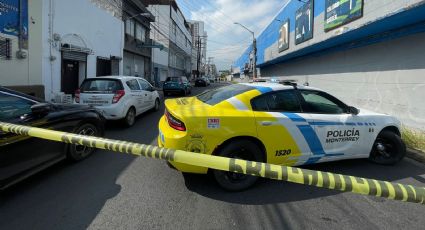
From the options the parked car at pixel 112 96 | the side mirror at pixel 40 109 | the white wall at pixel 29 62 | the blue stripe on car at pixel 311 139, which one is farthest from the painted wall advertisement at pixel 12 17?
the blue stripe on car at pixel 311 139

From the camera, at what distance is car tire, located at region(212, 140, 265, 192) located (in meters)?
3.73

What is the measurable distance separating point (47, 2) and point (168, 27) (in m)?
29.1

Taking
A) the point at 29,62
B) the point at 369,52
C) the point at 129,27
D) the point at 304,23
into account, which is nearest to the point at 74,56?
the point at 29,62

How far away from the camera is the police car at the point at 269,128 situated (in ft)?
11.9

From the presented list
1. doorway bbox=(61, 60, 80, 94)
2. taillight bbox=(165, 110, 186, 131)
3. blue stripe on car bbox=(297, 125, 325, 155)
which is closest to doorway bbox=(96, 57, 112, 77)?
doorway bbox=(61, 60, 80, 94)

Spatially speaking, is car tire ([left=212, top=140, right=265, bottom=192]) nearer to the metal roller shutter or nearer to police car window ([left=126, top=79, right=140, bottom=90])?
police car window ([left=126, top=79, right=140, bottom=90])

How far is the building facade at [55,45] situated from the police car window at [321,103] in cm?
1030

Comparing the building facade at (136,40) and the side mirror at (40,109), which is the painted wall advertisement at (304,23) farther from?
the side mirror at (40,109)

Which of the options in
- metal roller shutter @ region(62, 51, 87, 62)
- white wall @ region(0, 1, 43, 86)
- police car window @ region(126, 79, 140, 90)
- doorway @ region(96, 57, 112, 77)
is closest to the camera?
police car window @ region(126, 79, 140, 90)

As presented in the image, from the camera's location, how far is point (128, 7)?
23344 mm

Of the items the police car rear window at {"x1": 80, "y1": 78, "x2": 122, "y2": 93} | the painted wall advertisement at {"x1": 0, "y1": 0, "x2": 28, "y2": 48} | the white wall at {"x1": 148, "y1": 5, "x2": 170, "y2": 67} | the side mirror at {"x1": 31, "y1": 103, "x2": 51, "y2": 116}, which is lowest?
the side mirror at {"x1": 31, "y1": 103, "x2": 51, "y2": 116}

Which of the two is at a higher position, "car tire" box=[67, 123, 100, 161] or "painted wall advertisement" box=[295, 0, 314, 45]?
"painted wall advertisement" box=[295, 0, 314, 45]

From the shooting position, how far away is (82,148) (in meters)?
5.03

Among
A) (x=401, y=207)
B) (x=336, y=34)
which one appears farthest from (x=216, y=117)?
(x=336, y=34)
